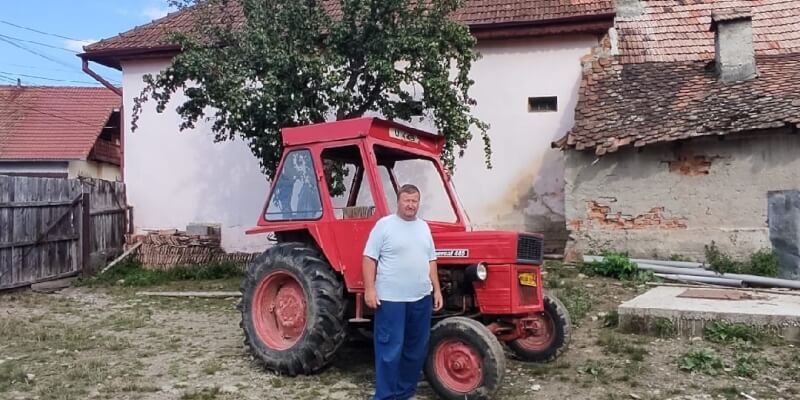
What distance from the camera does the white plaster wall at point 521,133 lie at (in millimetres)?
12469

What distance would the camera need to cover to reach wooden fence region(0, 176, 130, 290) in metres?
10.4

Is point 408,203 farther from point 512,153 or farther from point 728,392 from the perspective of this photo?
point 512,153

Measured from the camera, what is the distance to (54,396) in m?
4.95

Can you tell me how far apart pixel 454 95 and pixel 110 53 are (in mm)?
8229

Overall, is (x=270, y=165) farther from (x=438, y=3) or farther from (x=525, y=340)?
(x=525, y=340)

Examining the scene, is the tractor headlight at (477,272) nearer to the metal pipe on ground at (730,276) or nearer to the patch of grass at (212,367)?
the patch of grass at (212,367)

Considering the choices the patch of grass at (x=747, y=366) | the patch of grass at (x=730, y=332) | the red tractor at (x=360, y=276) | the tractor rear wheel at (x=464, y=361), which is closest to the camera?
the tractor rear wheel at (x=464, y=361)

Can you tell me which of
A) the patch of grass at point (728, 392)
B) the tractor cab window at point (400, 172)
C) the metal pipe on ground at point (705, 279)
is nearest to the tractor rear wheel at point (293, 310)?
the tractor cab window at point (400, 172)

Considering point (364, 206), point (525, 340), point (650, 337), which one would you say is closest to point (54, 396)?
point (364, 206)

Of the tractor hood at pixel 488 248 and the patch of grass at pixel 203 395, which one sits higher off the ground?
A: the tractor hood at pixel 488 248

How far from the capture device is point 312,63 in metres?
8.98

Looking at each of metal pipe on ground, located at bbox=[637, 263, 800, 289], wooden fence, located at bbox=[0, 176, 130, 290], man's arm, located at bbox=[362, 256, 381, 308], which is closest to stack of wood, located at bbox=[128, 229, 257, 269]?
wooden fence, located at bbox=[0, 176, 130, 290]

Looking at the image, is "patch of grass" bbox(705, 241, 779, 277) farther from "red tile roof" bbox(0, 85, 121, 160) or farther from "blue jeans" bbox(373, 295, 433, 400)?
"red tile roof" bbox(0, 85, 121, 160)

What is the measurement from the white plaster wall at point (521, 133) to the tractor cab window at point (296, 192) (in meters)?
7.33
